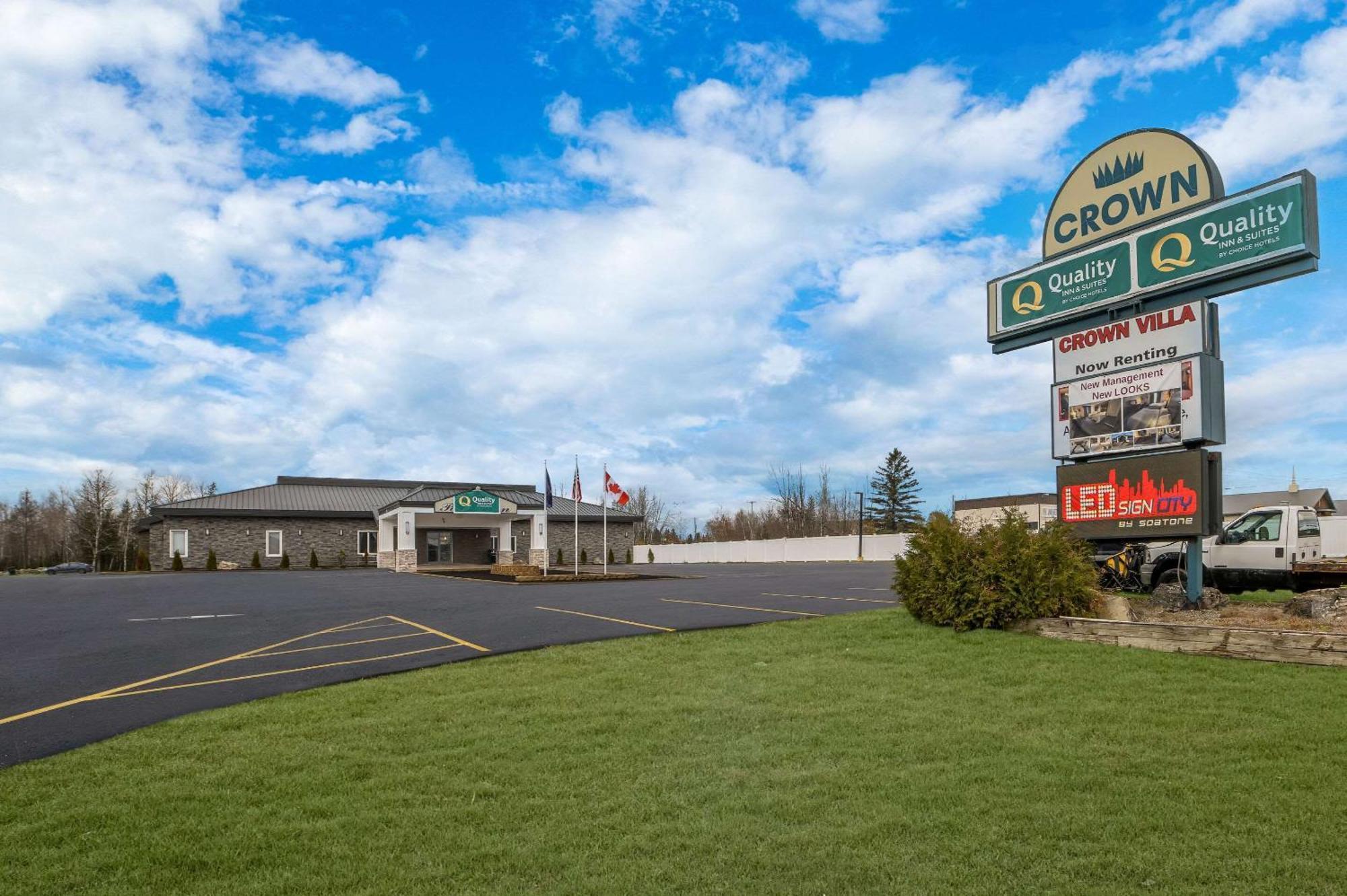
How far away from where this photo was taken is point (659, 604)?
1706 cm

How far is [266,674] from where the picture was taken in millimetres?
9727

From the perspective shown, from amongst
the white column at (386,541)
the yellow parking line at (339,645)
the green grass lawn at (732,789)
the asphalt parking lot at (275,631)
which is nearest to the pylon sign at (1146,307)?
the green grass lawn at (732,789)

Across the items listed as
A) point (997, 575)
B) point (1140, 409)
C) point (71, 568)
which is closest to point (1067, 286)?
point (1140, 409)

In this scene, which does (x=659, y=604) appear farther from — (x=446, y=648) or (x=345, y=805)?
A: (x=345, y=805)

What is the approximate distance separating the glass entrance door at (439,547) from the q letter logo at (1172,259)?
45.3 m

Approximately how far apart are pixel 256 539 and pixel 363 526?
582 cm

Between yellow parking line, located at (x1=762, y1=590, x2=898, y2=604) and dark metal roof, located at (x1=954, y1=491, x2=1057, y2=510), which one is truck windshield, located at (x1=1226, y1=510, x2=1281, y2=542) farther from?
dark metal roof, located at (x1=954, y1=491, x2=1057, y2=510)

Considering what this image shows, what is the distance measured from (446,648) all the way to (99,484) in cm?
8438

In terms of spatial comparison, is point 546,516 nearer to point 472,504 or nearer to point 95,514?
point 472,504

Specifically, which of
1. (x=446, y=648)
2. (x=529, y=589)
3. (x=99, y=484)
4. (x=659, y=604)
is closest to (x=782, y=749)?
(x=446, y=648)

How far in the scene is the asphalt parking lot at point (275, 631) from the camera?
8.38 meters

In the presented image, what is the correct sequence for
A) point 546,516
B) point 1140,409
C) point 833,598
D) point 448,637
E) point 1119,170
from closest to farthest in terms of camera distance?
point 1140,409
point 448,637
point 1119,170
point 833,598
point 546,516

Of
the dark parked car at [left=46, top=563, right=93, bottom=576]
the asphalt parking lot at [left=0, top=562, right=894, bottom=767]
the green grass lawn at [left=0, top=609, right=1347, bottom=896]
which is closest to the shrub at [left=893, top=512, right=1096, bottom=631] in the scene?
the green grass lawn at [left=0, top=609, right=1347, bottom=896]

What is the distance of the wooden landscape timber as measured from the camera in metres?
7.76
